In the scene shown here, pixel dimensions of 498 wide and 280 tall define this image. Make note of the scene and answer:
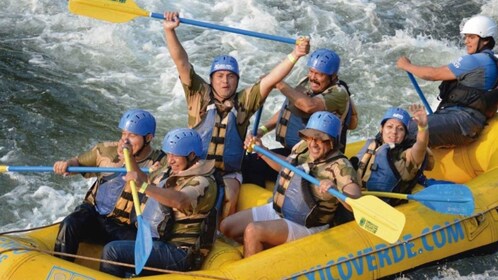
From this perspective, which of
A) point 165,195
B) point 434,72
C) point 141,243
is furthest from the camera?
point 434,72

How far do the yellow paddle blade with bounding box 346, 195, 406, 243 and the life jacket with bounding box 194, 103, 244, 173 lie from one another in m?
1.10

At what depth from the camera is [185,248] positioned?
5051 mm

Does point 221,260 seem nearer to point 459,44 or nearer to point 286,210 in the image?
point 286,210

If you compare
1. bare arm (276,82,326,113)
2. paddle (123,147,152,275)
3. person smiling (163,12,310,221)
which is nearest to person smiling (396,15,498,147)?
bare arm (276,82,326,113)

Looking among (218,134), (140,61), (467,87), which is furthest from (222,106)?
(140,61)

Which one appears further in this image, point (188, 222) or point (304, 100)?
point (304, 100)

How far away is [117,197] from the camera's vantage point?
17.8 feet

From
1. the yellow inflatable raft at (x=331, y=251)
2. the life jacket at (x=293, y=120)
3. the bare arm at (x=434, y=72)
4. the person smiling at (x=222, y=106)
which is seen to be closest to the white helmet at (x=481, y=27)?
the bare arm at (x=434, y=72)

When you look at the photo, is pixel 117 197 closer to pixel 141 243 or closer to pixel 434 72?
pixel 141 243

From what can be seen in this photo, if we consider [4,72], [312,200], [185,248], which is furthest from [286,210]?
[4,72]

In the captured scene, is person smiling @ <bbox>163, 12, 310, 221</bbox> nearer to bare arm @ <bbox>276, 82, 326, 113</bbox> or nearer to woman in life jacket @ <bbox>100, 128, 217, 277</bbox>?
bare arm @ <bbox>276, 82, 326, 113</bbox>

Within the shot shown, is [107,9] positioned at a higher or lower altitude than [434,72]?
higher

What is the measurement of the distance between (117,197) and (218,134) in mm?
814

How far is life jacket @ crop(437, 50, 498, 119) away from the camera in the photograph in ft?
21.7
